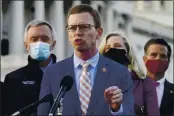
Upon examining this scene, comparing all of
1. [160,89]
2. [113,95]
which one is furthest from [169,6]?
[113,95]

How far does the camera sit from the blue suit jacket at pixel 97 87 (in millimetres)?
6719

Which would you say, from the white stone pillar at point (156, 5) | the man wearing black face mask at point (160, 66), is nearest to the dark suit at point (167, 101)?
the man wearing black face mask at point (160, 66)

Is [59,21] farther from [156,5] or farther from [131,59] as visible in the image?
[131,59]

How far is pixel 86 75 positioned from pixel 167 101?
2.49 m

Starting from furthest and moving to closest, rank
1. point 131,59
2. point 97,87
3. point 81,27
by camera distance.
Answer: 1. point 131,59
2. point 81,27
3. point 97,87

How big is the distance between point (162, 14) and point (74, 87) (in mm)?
94344

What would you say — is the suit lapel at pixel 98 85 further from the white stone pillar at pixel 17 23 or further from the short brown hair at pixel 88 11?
the white stone pillar at pixel 17 23

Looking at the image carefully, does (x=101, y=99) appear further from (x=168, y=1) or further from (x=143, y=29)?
(x=168, y=1)

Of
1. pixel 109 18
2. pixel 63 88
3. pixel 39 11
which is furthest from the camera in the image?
pixel 109 18

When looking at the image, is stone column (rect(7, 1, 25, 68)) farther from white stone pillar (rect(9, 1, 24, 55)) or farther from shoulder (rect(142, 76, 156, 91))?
shoulder (rect(142, 76, 156, 91))

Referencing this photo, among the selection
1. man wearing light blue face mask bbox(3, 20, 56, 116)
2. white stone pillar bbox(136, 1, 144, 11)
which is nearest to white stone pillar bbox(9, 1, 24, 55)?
white stone pillar bbox(136, 1, 144, 11)

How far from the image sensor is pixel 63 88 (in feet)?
21.5

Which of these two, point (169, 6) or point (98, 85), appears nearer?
point (98, 85)

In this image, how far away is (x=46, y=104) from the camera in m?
6.84
